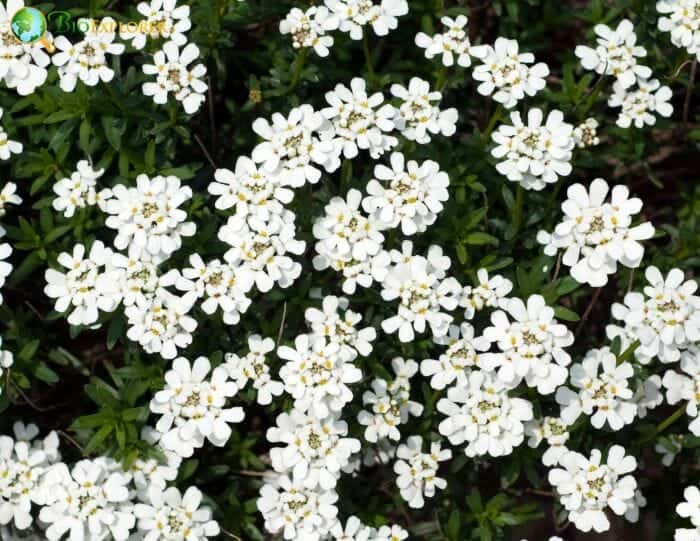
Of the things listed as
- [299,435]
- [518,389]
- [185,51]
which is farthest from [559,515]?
[185,51]

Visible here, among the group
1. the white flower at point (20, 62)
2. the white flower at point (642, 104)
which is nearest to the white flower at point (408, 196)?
the white flower at point (642, 104)

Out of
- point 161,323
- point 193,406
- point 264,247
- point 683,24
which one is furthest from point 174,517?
point 683,24

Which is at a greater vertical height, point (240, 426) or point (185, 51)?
point (185, 51)

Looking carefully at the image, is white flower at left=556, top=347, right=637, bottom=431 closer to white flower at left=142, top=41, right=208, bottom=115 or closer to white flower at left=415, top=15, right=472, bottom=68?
white flower at left=415, top=15, right=472, bottom=68

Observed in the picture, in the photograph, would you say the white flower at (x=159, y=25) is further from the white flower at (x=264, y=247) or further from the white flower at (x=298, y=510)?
the white flower at (x=298, y=510)

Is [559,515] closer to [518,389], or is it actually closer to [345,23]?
[518,389]
